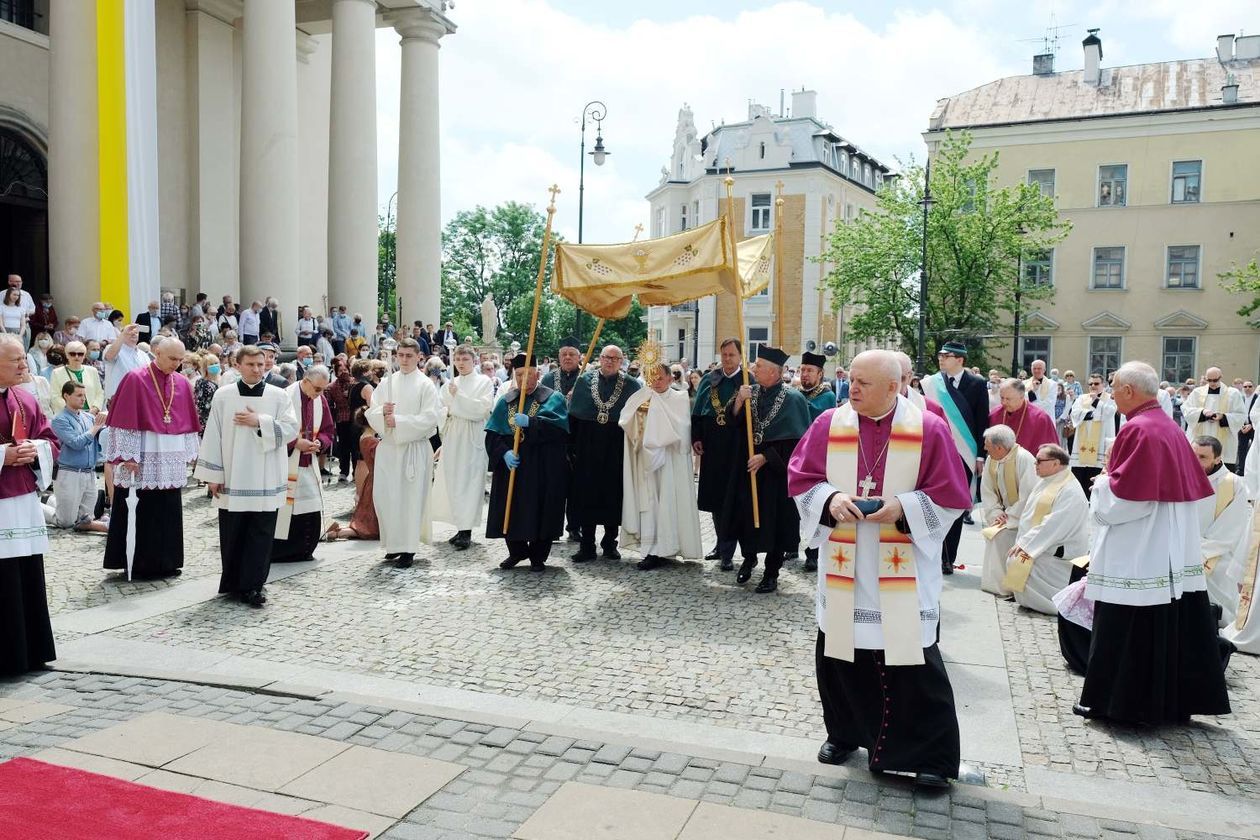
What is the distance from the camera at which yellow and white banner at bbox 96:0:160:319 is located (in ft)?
57.6

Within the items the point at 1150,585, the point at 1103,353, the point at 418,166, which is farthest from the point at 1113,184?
the point at 1150,585

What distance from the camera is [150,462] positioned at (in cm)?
847

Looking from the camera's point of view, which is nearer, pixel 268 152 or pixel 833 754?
pixel 833 754

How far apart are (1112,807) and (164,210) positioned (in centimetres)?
2497

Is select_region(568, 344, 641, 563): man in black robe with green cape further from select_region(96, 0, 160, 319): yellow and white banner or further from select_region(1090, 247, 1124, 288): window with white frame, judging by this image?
select_region(1090, 247, 1124, 288): window with white frame

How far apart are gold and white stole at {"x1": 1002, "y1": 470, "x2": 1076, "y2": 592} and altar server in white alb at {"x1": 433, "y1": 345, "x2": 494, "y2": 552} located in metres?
5.16

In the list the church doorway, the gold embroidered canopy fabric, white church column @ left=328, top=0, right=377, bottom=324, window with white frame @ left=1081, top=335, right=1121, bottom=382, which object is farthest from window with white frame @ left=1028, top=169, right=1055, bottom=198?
the gold embroidered canopy fabric

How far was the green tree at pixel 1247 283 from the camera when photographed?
122 feet

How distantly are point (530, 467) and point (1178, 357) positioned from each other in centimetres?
3899

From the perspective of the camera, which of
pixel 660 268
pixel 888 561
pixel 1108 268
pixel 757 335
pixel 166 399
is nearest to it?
pixel 888 561

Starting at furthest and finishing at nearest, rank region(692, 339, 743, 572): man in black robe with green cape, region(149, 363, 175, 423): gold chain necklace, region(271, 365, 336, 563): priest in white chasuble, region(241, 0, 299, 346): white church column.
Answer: region(241, 0, 299, 346): white church column < region(271, 365, 336, 563): priest in white chasuble < region(692, 339, 743, 572): man in black robe with green cape < region(149, 363, 175, 423): gold chain necklace

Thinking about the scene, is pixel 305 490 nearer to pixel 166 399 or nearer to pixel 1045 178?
pixel 166 399

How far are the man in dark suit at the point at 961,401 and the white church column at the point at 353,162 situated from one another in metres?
17.6

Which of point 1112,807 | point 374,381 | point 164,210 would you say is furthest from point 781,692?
point 164,210
